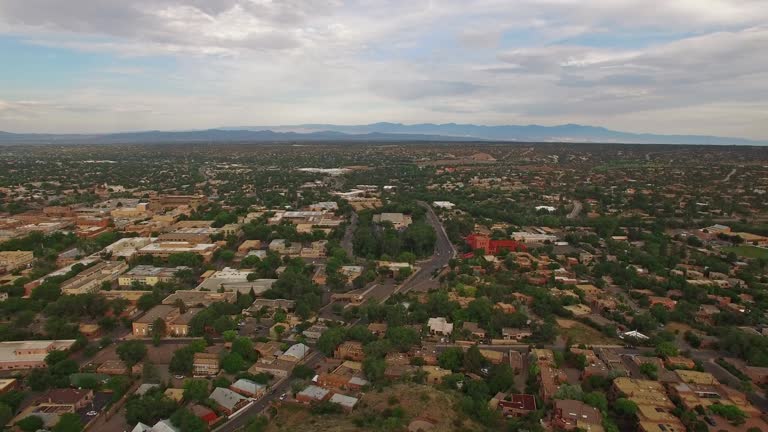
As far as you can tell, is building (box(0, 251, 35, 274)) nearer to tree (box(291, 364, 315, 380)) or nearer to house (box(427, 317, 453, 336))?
tree (box(291, 364, 315, 380))

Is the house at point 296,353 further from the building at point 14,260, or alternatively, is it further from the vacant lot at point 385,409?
the building at point 14,260

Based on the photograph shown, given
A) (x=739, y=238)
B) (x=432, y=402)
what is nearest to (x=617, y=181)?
(x=739, y=238)

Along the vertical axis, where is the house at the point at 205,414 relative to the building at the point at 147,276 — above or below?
below

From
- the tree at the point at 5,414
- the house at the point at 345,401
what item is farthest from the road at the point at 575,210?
Result: the tree at the point at 5,414

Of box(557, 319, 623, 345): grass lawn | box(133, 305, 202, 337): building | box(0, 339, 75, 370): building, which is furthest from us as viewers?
box(133, 305, 202, 337): building

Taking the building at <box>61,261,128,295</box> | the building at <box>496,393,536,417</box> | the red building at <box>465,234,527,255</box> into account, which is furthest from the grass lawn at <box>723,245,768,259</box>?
the building at <box>61,261,128,295</box>

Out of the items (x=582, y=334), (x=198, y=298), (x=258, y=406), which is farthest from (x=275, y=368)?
(x=582, y=334)
